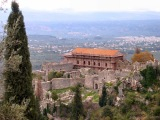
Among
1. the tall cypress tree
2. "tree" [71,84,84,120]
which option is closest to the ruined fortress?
"tree" [71,84,84,120]

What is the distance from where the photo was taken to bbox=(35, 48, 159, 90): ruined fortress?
42309 millimetres

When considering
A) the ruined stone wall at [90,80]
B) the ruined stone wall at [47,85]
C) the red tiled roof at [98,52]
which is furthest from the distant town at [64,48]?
the ruined stone wall at [90,80]

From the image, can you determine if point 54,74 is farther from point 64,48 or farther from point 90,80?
point 64,48

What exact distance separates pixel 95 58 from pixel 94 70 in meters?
2.54

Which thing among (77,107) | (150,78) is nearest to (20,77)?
(77,107)

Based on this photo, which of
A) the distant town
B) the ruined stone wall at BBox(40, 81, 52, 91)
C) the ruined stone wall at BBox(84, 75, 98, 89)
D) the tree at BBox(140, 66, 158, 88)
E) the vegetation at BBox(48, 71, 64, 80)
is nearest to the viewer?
the tree at BBox(140, 66, 158, 88)

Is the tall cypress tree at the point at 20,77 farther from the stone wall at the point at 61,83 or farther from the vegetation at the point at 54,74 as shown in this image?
the vegetation at the point at 54,74

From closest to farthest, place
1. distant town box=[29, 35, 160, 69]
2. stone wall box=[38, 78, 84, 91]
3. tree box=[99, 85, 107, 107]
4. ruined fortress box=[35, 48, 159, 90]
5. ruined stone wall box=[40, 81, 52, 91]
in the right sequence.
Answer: tree box=[99, 85, 107, 107] → ruined fortress box=[35, 48, 159, 90] → ruined stone wall box=[40, 81, 52, 91] → stone wall box=[38, 78, 84, 91] → distant town box=[29, 35, 160, 69]

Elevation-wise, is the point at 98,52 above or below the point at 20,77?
below

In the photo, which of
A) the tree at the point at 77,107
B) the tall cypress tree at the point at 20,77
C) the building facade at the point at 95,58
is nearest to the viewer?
the tall cypress tree at the point at 20,77

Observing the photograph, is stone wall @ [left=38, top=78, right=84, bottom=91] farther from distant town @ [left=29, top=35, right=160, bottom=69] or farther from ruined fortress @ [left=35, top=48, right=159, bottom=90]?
distant town @ [left=29, top=35, right=160, bottom=69]

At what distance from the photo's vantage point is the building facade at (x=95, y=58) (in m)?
50.6

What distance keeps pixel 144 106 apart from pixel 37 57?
257ft

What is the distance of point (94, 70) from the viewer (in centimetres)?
5103
